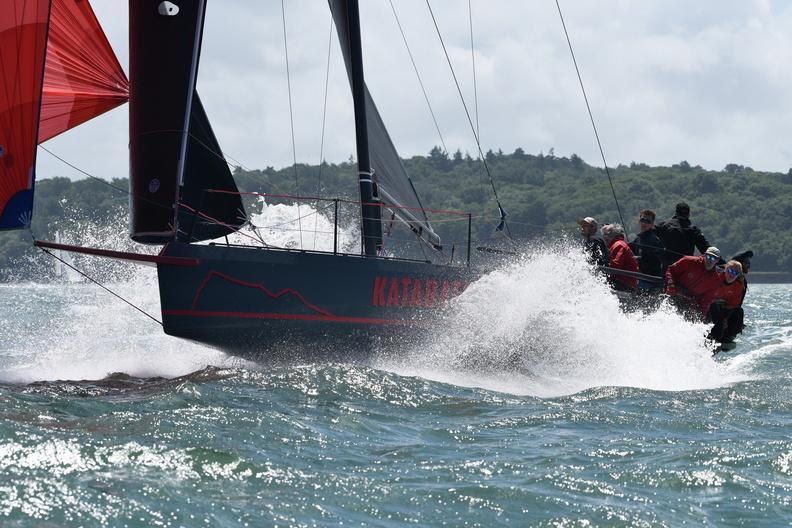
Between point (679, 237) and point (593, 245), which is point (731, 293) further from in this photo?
point (593, 245)

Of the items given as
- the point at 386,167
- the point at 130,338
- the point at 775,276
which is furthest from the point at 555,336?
the point at 775,276

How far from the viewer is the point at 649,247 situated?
413 inches

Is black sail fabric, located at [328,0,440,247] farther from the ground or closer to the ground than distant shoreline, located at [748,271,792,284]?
farther from the ground

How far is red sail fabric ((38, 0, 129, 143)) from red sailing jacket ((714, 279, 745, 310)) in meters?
5.49

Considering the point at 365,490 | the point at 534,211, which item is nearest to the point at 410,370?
the point at 365,490

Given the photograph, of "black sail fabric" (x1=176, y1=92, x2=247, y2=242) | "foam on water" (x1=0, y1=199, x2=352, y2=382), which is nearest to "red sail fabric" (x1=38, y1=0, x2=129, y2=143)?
"black sail fabric" (x1=176, y1=92, x2=247, y2=242)

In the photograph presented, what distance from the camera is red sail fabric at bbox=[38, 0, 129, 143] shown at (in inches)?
340

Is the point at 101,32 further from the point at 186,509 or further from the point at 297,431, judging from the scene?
the point at 186,509

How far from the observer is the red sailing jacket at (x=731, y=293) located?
9.89 meters

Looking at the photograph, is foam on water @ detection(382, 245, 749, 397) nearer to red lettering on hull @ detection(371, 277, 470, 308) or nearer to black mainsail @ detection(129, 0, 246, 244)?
red lettering on hull @ detection(371, 277, 470, 308)

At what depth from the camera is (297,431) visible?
5.75 meters

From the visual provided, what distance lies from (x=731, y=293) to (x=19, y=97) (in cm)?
627

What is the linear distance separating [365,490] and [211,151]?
515 centimetres

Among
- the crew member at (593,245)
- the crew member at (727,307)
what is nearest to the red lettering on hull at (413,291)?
the crew member at (593,245)
